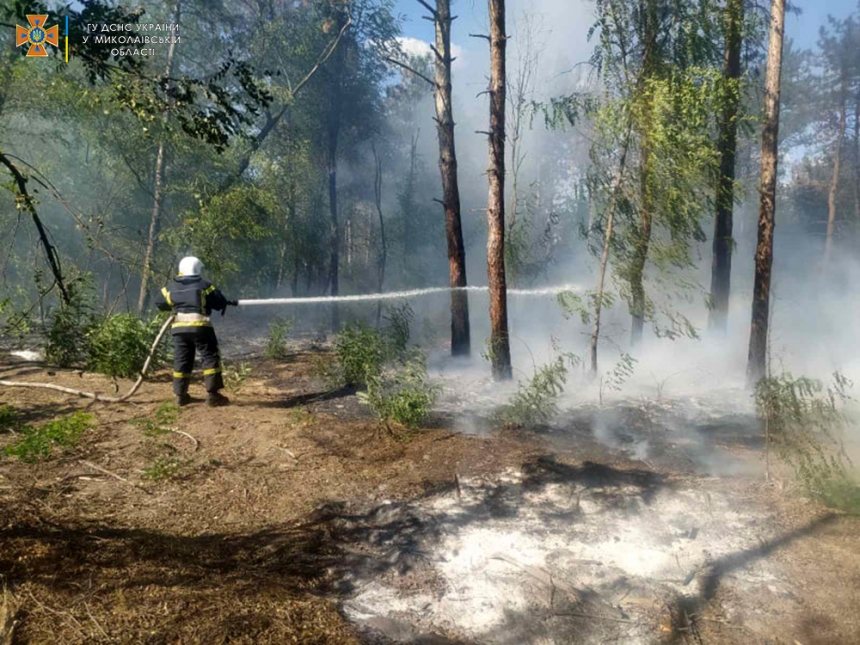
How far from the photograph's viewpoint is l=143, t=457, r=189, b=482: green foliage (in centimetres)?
471

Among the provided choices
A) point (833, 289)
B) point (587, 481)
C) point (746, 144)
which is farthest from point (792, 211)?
point (587, 481)

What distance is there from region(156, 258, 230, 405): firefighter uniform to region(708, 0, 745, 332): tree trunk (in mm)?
8348

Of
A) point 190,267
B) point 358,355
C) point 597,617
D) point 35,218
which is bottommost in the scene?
point 597,617

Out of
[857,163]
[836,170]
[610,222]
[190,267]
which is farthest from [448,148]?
[857,163]

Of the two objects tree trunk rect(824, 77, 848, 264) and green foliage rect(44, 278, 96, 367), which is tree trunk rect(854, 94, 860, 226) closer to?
tree trunk rect(824, 77, 848, 264)

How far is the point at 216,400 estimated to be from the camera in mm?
7008

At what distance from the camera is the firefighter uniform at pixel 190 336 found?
6906 mm

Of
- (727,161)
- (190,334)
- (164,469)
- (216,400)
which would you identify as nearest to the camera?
(164,469)

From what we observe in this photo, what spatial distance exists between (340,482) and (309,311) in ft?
69.9

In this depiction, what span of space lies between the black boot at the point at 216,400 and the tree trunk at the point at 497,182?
14.4 feet

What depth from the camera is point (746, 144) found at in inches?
1261

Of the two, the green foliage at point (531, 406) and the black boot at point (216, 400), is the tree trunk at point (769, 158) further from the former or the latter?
the black boot at point (216, 400)

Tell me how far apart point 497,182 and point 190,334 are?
17.6 ft

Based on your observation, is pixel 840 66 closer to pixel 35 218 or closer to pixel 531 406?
pixel 531 406
